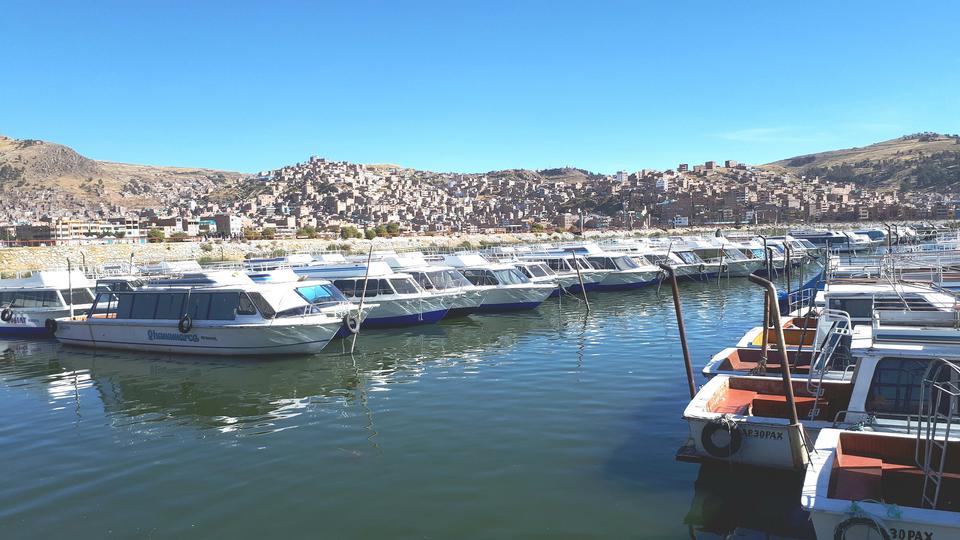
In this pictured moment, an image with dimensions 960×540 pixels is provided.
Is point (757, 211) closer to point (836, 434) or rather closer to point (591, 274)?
point (591, 274)

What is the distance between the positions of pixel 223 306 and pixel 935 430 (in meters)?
19.5

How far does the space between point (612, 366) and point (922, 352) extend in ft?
33.2

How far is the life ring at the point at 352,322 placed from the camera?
21.9 metres

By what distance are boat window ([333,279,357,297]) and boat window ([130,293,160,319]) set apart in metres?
8.27

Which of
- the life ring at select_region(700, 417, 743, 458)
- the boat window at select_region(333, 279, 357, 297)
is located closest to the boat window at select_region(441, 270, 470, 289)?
the boat window at select_region(333, 279, 357, 297)

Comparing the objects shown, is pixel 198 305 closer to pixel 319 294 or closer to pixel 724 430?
pixel 319 294

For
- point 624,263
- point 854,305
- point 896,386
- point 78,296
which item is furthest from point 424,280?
point 896,386

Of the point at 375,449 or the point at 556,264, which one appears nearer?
the point at 375,449

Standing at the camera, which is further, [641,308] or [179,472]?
[641,308]

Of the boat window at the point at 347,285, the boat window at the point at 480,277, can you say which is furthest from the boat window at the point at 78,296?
the boat window at the point at 480,277

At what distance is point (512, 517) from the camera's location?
927 centimetres

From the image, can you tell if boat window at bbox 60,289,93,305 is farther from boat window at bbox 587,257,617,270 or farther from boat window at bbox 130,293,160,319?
boat window at bbox 587,257,617,270

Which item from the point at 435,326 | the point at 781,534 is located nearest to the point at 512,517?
the point at 781,534

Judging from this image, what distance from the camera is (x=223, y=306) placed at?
21.7 m
